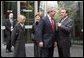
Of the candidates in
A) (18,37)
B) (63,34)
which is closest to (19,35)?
(18,37)

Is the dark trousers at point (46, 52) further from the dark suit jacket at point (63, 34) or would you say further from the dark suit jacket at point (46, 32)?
the dark suit jacket at point (63, 34)

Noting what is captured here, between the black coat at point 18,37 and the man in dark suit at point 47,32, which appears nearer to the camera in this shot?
the man in dark suit at point 47,32

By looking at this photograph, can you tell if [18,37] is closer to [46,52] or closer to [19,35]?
[19,35]

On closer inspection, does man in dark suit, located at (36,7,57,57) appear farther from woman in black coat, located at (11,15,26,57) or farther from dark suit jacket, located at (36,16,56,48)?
woman in black coat, located at (11,15,26,57)

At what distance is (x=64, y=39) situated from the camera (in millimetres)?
9602

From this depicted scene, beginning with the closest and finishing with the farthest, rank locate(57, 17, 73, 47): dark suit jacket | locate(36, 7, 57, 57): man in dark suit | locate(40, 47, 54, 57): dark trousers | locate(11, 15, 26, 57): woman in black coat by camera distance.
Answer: locate(36, 7, 57, 57): man in dark suit
locate(40, 47, 54, 57): dark trousers
locate(57, 17, 73, 47): dark suit jacket
locate(11, 15, 26, 57): woman in black coat

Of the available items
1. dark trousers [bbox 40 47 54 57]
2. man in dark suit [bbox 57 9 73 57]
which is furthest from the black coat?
man in dark suit [bbox 57 9 73 57]

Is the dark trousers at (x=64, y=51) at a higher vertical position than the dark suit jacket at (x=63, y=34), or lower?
lower

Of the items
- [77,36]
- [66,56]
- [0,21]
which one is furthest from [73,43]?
[66,56]

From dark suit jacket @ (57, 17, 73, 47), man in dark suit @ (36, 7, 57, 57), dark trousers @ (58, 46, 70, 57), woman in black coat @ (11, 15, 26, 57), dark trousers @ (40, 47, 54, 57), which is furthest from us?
woman in black coat @ (11, 15, 26, 57)

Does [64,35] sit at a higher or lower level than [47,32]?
lower

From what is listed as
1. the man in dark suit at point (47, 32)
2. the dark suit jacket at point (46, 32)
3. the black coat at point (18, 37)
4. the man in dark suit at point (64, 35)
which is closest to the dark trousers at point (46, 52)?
the man in dark suit at point (47, 32)

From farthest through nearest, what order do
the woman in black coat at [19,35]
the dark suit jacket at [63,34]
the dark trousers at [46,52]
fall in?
1. the woman in black coat at [19,35]
2. the dark suit jacket at [63,34]
3. the dark trousers at [46,52]

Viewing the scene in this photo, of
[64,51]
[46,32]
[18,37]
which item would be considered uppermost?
[46,32]
